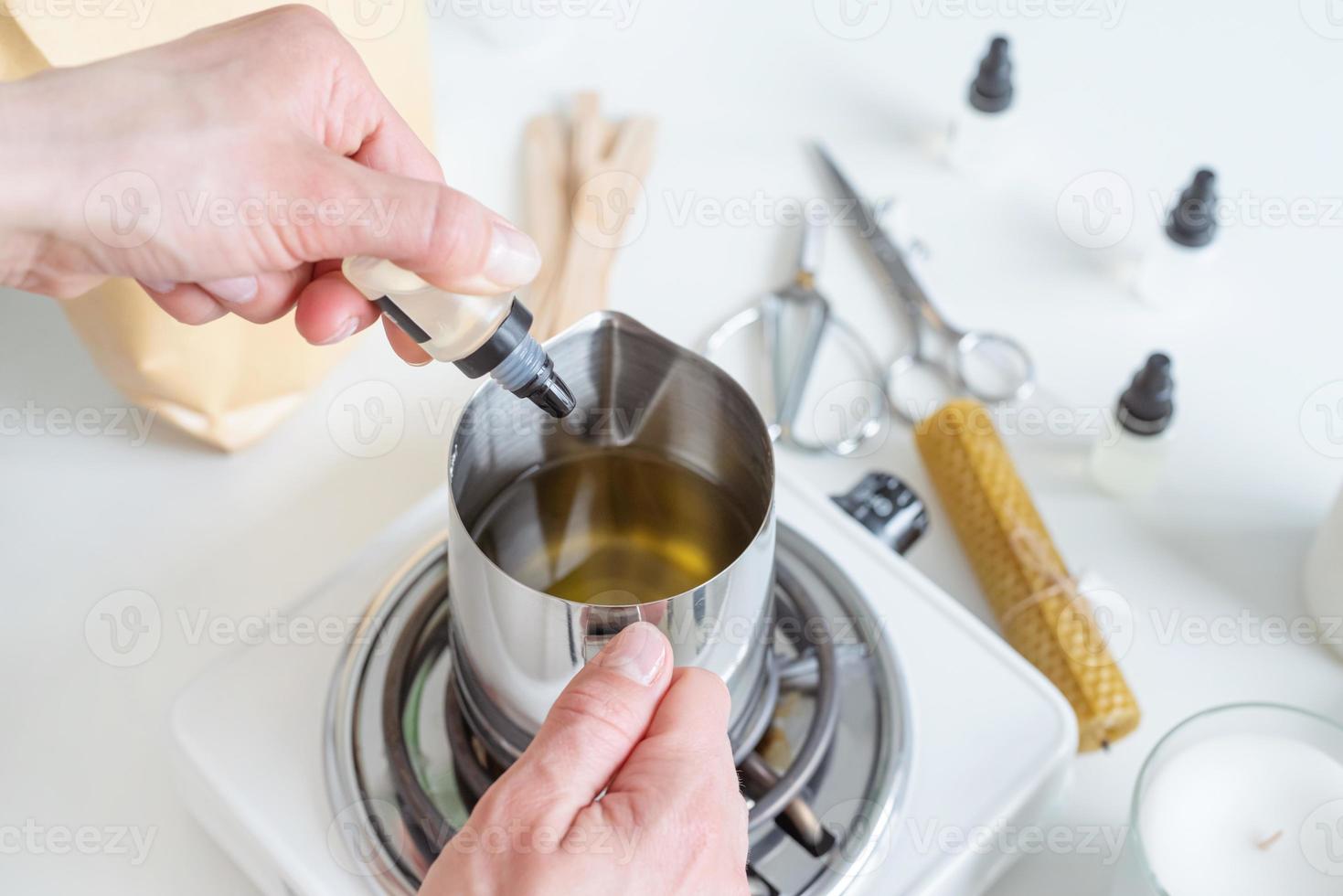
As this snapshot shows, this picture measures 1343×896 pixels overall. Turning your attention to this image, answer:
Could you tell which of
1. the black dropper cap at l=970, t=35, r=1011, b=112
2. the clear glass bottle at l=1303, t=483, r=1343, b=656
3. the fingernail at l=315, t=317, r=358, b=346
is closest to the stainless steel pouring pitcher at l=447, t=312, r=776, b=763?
the fingernail at l=315, t=317, r=358, b=346

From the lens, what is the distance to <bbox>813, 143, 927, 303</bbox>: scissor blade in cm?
94

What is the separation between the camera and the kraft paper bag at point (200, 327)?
0.68 meters

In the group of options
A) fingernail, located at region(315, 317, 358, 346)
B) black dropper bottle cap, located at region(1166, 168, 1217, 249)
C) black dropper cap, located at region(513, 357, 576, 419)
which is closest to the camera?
black dropper cap, located at region(513, 357, 576, 419)

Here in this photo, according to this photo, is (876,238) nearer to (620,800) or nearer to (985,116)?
(985,116)

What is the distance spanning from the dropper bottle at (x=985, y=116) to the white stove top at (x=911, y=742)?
401 mm

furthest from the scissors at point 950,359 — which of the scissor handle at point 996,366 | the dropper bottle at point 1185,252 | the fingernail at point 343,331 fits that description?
the fingernail at point 343,331

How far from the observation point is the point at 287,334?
2.76ft

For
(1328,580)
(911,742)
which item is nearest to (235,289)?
(911,742)

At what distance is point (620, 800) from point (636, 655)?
59 mm

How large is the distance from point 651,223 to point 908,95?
260 millimetres

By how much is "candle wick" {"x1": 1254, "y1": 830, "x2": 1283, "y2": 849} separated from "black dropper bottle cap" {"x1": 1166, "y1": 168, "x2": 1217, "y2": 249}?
0.42 m

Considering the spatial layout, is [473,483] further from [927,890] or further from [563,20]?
[563,20]

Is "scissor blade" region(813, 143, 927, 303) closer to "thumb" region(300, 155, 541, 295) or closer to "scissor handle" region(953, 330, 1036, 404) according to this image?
"scissor handle" region(953, 330, 1036, 404)

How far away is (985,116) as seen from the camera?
985mm
